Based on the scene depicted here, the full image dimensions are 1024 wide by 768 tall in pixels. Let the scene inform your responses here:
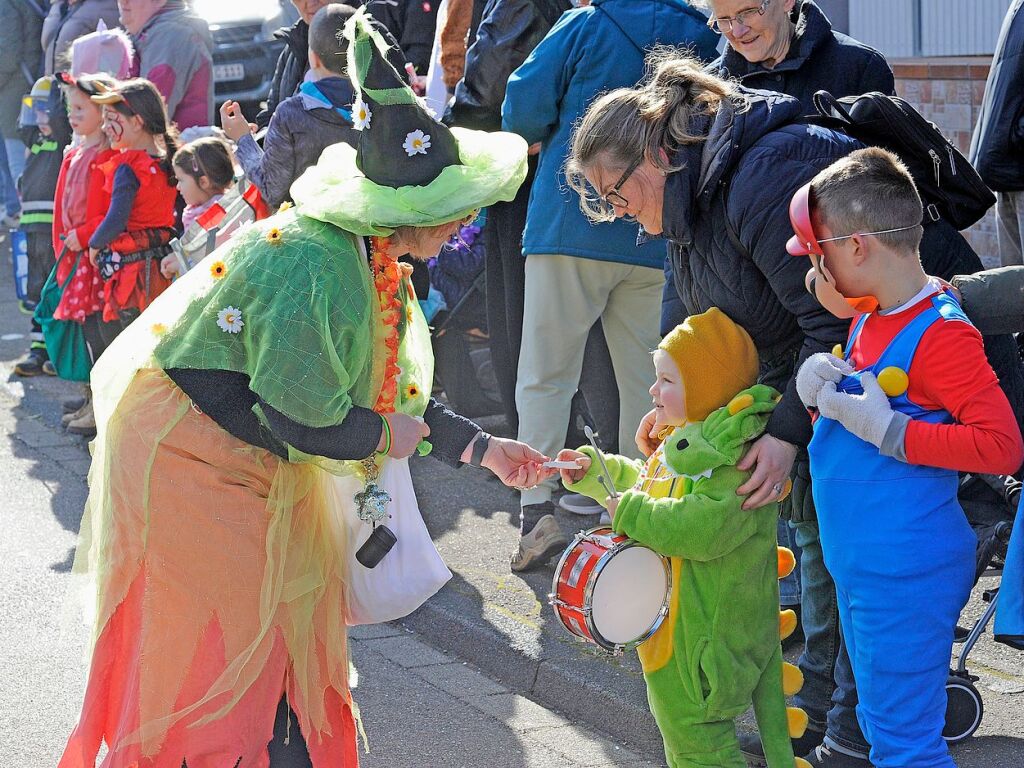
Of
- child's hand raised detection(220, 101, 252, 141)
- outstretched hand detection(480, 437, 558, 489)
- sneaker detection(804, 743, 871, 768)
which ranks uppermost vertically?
outstretched hand detection(480, 437, 558, 489)

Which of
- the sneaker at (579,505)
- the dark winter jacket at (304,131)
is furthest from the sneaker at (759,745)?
the dark winter jacket at (304,131)

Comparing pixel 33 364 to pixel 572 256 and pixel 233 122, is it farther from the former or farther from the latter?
pixel 572 256

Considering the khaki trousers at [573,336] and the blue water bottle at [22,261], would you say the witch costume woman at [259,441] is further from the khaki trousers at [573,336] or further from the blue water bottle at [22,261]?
the blue water bottle at [22,261]

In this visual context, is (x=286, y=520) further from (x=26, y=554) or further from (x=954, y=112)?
(x=954, y=112)

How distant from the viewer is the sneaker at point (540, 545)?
16.9 feet

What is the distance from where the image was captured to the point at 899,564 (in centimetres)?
289

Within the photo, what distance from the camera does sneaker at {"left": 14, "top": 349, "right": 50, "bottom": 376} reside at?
8.95 m

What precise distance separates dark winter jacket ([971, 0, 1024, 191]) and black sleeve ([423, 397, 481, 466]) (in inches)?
108

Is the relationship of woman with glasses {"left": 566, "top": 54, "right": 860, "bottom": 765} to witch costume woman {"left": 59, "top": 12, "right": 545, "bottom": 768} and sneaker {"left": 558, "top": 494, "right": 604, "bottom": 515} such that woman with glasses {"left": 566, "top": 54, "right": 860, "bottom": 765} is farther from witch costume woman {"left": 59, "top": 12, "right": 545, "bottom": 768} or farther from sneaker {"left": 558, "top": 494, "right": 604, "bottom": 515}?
sneaker {"left": 558, "top": 494, "right": 604, "bottom": 515}

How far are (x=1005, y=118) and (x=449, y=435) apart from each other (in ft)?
9.16

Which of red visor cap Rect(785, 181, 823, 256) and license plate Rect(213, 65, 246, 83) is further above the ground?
red visor cap Rect(785, 181, 823, 256)

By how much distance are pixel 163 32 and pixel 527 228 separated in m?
4.04

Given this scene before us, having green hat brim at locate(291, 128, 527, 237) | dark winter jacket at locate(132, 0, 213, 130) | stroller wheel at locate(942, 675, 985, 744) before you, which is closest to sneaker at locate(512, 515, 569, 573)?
stroller wheel at locate(942, 675, 985, 744)

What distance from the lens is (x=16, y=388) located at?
8688 millimetres
